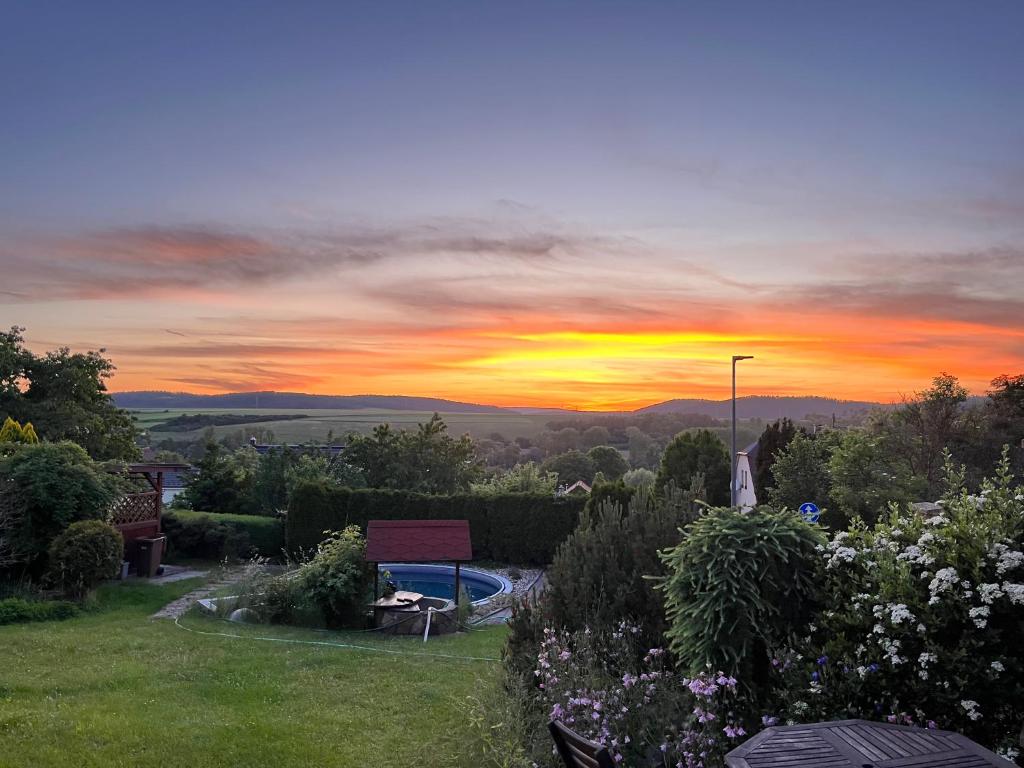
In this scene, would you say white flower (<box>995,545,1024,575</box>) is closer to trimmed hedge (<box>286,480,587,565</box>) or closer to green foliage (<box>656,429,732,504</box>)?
trimmed hedge (<box>286,480,587,565</box>)

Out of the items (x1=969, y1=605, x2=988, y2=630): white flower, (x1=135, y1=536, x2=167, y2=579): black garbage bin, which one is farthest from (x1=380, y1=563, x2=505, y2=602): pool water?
(x1=969, y1=605, x2=988, y2=630): white flower

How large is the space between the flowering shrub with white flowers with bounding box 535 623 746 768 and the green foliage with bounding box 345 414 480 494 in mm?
24005

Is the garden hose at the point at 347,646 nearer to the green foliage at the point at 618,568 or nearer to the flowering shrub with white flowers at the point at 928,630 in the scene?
the green foliage at the point at 618,568

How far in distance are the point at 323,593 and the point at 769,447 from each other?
22.2 m

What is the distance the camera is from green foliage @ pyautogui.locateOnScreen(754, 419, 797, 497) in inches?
1160

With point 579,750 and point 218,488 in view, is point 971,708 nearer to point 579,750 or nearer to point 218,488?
point 579,750

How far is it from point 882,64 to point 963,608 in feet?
30.7

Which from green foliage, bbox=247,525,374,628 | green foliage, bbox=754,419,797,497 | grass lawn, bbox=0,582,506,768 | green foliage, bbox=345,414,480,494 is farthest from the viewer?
green foliage, bbox=345,414,480,494

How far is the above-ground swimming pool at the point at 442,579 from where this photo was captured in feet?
64.5

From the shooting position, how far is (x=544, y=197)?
14758 mm

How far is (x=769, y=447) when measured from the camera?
3030 centimetres

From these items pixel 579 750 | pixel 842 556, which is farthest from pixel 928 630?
pixel 579 750

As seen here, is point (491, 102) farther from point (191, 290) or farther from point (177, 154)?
point (191, 290)

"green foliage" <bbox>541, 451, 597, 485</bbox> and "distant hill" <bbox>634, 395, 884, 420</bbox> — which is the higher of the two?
"distant hill" <bbox>634, 395, 884, 420</bbox>
